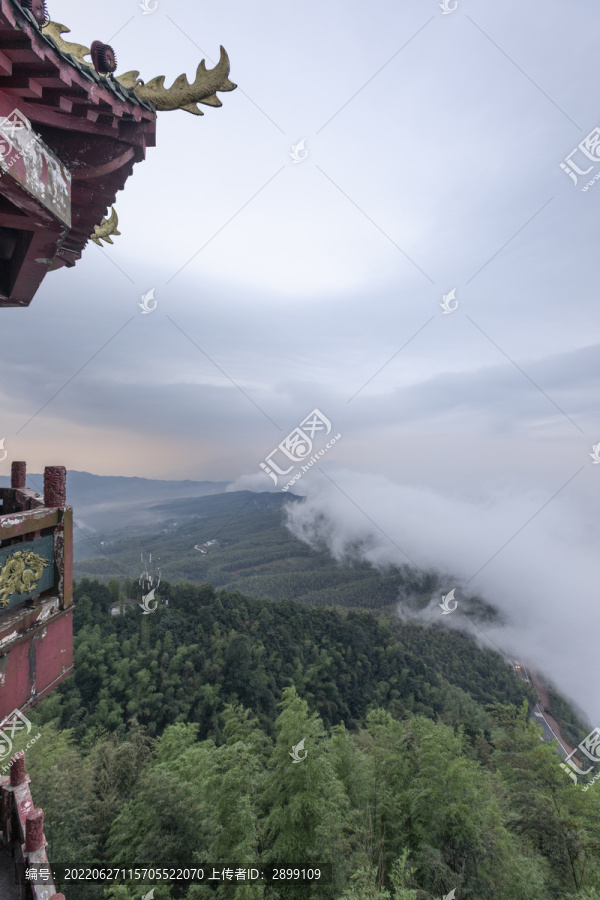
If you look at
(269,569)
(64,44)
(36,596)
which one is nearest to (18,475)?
(36,596)

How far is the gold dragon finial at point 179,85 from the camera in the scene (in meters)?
3.48

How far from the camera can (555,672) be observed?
9294 cm

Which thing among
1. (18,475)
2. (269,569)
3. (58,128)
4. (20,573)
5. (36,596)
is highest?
(58,128)

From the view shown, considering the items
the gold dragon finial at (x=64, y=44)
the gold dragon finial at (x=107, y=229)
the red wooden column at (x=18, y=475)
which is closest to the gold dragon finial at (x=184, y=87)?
the gold dragon finial at (x=64, y=44)

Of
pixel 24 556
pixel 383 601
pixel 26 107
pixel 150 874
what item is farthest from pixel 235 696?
pixel 383 601

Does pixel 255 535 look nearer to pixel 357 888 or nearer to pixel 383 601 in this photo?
pixel 383 601

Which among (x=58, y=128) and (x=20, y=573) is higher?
(x=58, y=128)

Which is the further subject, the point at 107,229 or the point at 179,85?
the point at 107,229

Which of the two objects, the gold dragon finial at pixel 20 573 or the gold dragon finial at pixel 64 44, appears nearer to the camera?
the gold dragon finial at pixel 20 573

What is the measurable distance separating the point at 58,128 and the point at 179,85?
53.8 inches

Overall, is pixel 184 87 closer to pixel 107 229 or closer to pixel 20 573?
pixel 107 229

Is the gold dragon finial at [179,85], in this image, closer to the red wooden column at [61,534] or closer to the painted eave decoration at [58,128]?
the painted eave decoration at [58,128]

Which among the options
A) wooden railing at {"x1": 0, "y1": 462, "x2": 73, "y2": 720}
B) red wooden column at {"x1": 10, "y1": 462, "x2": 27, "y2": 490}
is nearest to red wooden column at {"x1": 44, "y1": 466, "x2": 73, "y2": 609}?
wooden railing at {"x1": 0, "y1": 462, "x2": 73, "y2": 720}

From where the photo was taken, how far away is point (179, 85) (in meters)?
3.56
